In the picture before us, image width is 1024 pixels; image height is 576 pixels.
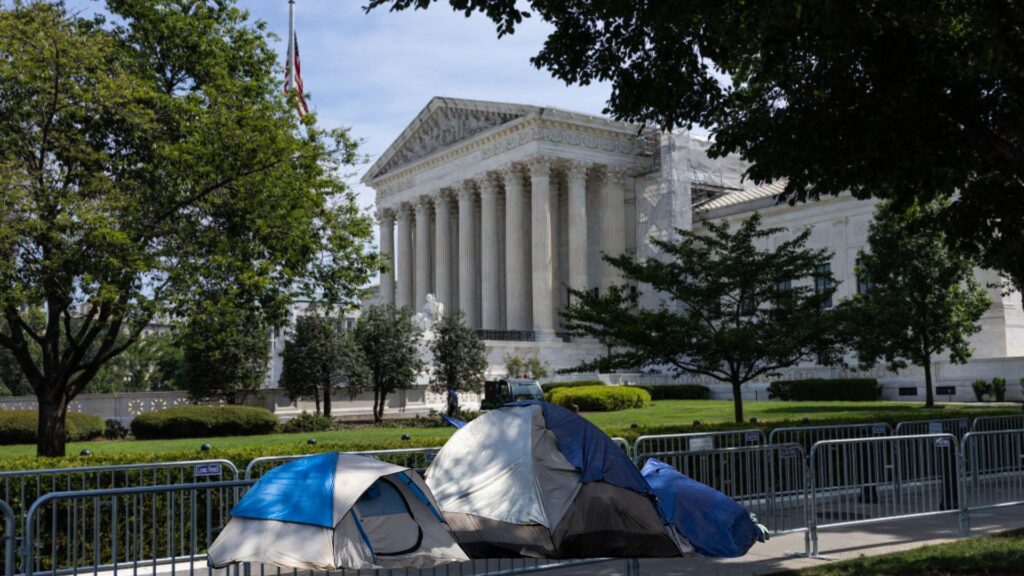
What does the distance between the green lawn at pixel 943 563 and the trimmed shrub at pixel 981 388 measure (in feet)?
107

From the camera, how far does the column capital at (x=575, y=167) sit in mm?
61156

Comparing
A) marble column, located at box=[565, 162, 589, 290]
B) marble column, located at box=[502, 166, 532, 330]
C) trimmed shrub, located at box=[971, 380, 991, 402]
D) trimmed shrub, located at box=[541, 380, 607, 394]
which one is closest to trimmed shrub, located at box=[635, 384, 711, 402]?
trimmed shrub, located at box=[541, 380, 607, 394]

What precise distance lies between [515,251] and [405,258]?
623 inches

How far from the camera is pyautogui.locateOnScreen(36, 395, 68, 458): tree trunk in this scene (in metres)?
17.9

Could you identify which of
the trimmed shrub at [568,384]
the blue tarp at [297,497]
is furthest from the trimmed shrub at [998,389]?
the blue tarp at [297,497]

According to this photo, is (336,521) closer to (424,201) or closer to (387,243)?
(424,201)

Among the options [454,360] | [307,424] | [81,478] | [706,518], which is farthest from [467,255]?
[706,518]

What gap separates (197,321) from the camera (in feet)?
59.3

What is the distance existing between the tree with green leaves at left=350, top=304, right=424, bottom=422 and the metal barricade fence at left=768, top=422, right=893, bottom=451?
2590 cm

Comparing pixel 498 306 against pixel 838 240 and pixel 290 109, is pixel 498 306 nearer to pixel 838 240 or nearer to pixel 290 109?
pixel 838 240

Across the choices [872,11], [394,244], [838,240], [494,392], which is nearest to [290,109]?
[872,11]

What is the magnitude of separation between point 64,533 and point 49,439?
761cm

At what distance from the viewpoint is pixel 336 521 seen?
24.0 ft

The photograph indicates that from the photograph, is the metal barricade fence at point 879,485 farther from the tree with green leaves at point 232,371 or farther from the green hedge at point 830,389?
the green hedge at point 830,389
